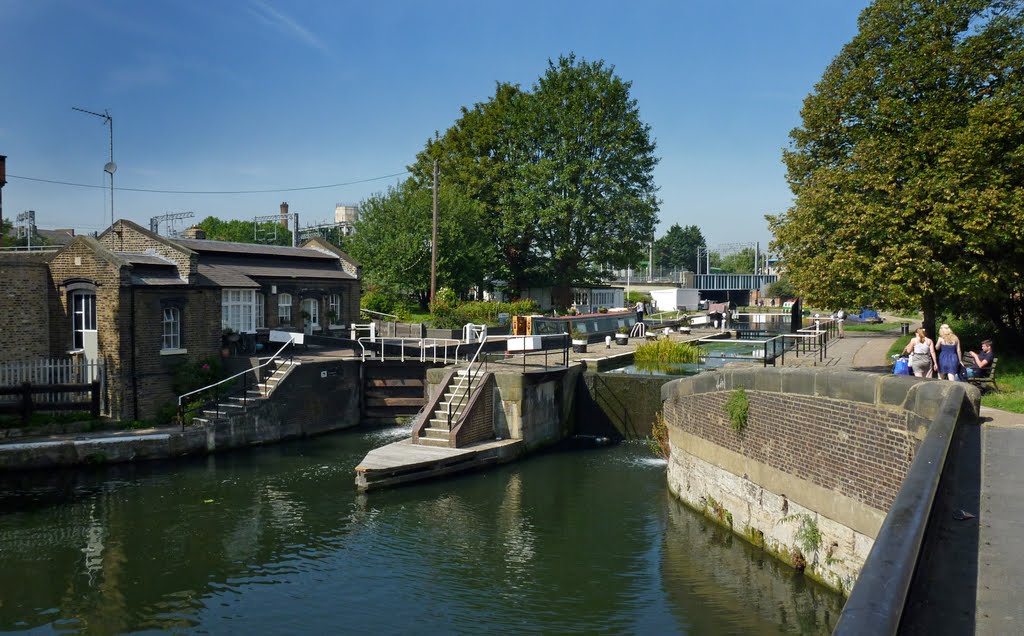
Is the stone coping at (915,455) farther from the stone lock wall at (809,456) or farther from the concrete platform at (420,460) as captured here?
the concrete platform at (420,460)

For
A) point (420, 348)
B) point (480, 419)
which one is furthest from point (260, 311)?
point (480, 419)

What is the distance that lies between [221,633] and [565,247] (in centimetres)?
3712

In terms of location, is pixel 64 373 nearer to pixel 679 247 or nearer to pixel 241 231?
pixel 241 231

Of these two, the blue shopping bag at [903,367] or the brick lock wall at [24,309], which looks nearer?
the blue shopping bag at [903,367]

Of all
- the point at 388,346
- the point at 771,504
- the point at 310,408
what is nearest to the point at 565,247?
the point at 388,346

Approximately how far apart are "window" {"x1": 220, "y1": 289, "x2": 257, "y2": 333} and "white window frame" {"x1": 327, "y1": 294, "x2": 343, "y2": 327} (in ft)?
15.3

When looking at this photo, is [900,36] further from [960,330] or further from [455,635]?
[455,635]

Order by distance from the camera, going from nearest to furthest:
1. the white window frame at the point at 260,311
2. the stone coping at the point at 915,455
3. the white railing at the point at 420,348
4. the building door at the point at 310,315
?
the stone coping at the point at 915,455
the white railing at the point at 420,348
the white window frame at the point at 260,311
the building door at the point at 310,315

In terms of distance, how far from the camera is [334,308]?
1382 inches

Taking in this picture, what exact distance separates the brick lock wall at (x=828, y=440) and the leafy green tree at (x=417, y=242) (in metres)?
29.9

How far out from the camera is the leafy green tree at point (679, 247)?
6412 inches

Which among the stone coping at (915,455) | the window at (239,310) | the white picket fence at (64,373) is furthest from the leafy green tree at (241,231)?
the stone coping at (915,455)

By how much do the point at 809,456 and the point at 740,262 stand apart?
145m

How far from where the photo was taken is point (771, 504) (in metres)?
13.8
